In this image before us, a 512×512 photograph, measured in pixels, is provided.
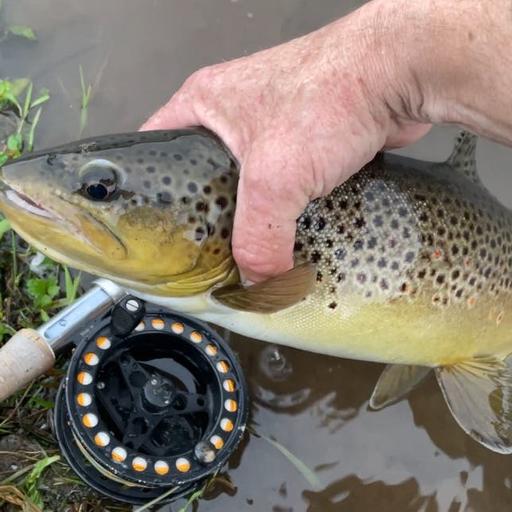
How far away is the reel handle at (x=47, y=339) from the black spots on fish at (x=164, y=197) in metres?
0.52

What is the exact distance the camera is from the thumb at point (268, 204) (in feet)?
6.43

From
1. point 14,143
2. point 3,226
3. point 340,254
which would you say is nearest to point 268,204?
point 340,254

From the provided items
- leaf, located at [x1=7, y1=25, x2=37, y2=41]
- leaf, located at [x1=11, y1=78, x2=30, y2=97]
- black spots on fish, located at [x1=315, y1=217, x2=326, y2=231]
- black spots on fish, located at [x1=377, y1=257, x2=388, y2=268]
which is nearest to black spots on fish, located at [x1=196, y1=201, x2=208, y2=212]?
black spots on fish, located at [x1=315, y1=217, x2=326, y2=231]

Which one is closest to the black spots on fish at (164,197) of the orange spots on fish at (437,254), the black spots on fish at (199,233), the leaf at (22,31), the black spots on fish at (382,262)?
the black spots on fish at (199,233)

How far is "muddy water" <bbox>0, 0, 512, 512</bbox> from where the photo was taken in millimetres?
2752

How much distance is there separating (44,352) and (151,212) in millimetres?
658

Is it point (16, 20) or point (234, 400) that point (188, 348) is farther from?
point (16, 20)

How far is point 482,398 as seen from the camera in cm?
270

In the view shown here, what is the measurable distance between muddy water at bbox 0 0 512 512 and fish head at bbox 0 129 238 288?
91cm

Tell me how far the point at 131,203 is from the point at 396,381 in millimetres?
1377

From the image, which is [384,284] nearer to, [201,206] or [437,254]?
[437,254]

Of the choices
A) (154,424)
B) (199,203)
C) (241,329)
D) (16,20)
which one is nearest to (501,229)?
(241,329)

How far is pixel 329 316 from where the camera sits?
2.34 meters

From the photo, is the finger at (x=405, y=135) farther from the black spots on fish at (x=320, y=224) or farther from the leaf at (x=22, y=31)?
the leaf at (x=22, y=31)
